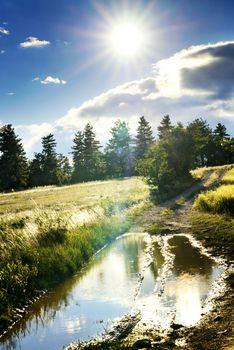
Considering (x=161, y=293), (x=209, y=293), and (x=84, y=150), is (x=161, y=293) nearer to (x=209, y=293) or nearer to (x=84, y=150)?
(x=209, y=293)

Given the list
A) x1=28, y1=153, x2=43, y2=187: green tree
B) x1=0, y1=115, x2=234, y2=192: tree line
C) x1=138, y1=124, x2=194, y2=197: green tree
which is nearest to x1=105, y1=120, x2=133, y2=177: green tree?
x1=0, y1=115, x2=234, y2=192: tree line

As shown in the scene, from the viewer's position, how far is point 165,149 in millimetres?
60750

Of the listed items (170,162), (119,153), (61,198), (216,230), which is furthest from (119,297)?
(119,153)

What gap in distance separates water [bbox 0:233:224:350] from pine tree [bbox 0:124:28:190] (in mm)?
74757

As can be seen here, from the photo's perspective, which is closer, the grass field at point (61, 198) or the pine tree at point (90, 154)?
the grass field at point (61, 198)

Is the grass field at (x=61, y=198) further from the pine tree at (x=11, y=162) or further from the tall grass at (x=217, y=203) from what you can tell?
the pine tree at (x=11, y=162)

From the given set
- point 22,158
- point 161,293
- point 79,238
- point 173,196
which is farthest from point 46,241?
point 22,158

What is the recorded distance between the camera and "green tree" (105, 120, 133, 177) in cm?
11712

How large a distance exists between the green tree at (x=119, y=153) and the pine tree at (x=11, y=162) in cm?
2690

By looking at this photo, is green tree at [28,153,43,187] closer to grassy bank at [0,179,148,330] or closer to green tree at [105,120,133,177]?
green tree at [105,120,133,177]

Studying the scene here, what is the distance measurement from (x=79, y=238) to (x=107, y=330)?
38.0ft

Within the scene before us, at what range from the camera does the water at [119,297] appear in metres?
13.0

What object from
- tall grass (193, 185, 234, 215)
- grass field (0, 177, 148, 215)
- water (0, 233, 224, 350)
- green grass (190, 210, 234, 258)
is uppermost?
grass field (0, 177, 148, 215)

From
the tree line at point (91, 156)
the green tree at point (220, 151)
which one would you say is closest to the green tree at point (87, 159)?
the tree line at point (91, 156)
